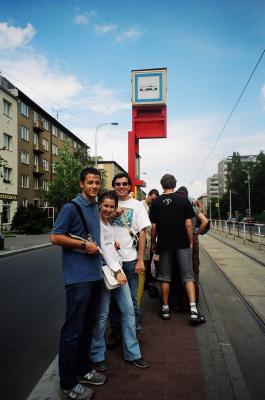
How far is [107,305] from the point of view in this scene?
11.4 ft

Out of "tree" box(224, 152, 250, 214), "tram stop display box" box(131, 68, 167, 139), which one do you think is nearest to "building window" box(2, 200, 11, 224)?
"tram stop display box" box(131, 68, 167, 139)

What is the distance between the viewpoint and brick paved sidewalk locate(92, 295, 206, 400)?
2908mm

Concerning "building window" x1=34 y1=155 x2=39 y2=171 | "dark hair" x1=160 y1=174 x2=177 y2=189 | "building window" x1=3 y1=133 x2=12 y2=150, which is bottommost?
"dark hair" x1=160 y1=174 x2=177 y2=189

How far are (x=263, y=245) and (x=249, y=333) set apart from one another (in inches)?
447

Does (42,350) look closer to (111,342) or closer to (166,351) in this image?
(111,342)

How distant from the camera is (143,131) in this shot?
7.57 m

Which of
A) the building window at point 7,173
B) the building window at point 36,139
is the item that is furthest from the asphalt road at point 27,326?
the building window at point 36,139

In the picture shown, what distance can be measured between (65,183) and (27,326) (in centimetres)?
3040

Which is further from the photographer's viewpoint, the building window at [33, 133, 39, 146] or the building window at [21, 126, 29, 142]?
the building window at [33, 133, 39, 146]

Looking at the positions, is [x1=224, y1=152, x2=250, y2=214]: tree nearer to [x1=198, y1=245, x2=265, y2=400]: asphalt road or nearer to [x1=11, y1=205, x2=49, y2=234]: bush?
[x1=11, y1=205, x2=49, y2=234]: bush

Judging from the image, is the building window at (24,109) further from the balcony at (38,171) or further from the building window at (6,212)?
the building window at (6,212)

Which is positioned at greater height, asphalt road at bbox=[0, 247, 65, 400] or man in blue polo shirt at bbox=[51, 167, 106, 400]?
man in blue polo shirt at bbox=[51, 167, 106, 400]

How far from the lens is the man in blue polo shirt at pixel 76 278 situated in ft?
9.22

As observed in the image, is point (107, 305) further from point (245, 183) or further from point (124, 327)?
point (245, 183)
